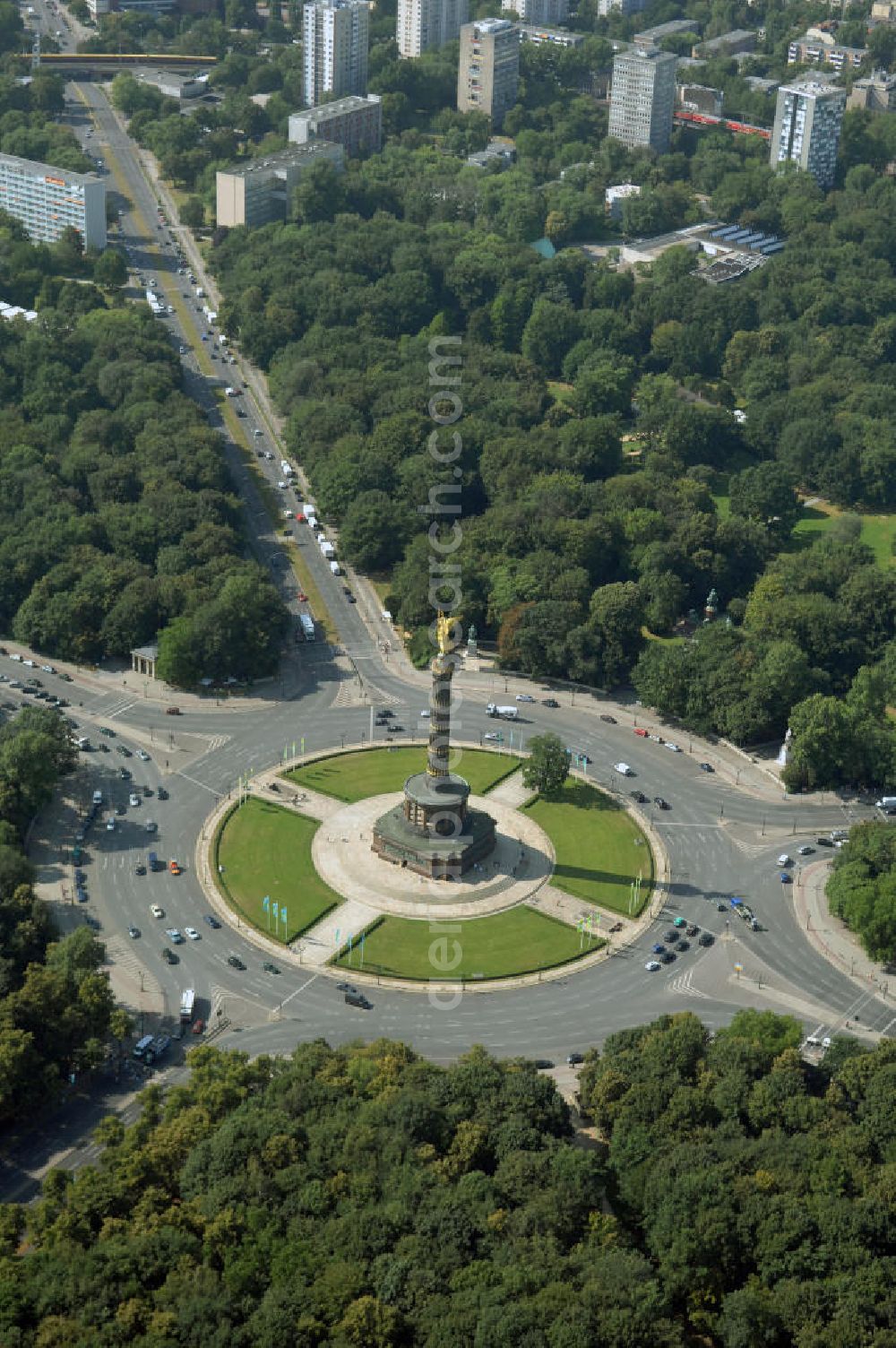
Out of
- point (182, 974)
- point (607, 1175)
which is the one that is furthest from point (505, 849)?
point (607, 1175)

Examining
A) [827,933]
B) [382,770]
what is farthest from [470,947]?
[827,933]

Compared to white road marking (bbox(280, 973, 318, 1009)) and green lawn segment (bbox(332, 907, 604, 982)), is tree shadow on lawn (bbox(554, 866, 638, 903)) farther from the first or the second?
white road marking (bbox(280, 973, 318, 1009))

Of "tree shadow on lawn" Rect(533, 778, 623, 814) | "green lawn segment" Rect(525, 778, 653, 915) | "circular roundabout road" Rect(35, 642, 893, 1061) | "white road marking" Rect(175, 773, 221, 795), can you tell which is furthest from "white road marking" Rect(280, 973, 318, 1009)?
"tree shadow on lawn" Rect(533, 778, 623, 814)

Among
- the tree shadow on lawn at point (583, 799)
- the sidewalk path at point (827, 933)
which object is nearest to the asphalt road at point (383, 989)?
the sidewalk path at point (827, 933)

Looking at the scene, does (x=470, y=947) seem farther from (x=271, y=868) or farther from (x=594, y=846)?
(x=271, y=868)

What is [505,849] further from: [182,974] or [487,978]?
[182,974]

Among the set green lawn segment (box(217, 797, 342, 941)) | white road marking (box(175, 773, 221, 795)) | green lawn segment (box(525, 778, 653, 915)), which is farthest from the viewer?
white road marking (box(175, 773, 221, 795))
